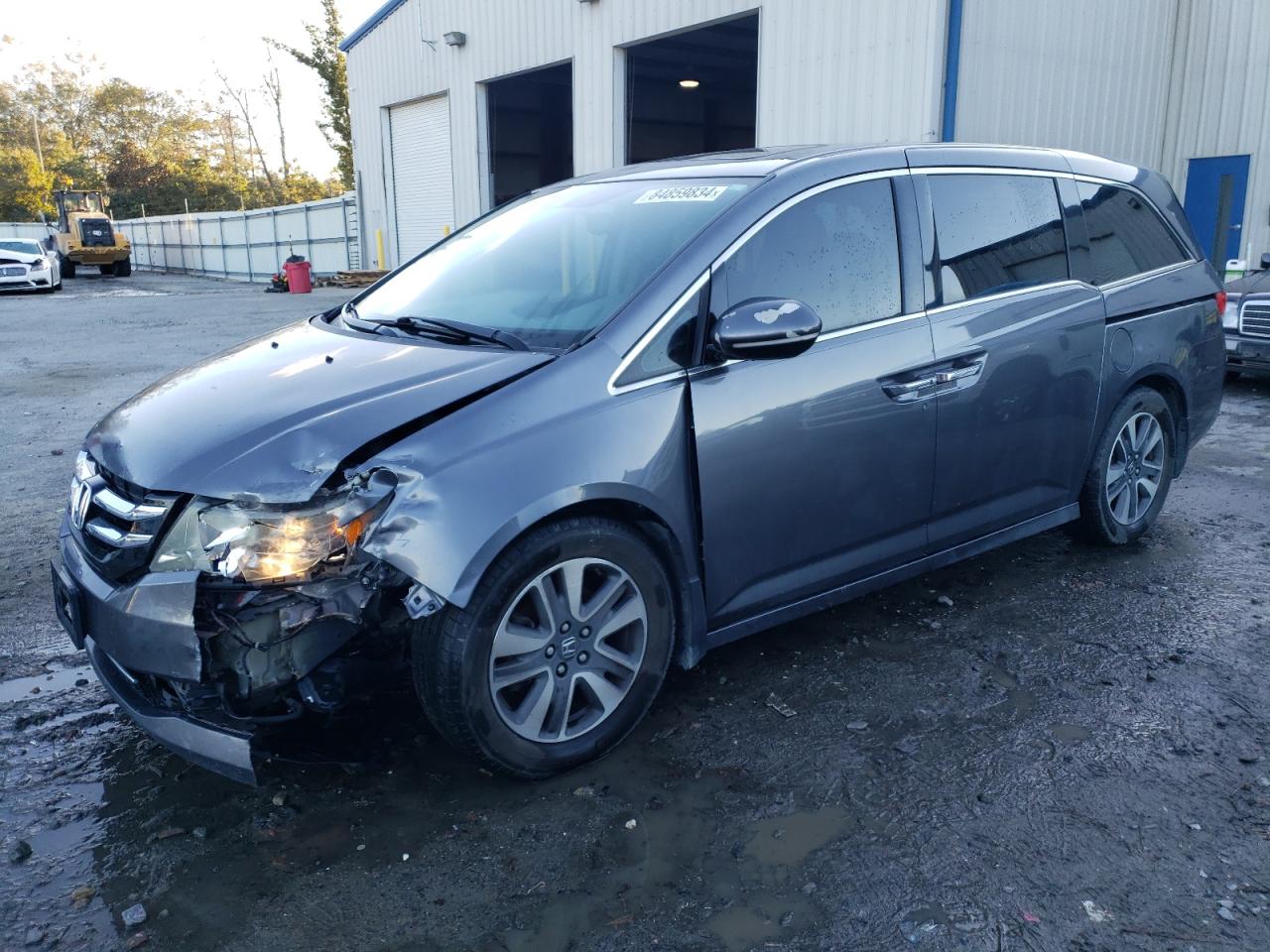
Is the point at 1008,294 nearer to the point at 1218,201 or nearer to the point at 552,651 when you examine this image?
the point at 552,651

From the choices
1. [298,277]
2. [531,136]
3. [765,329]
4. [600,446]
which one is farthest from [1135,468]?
Answer: [531,136]

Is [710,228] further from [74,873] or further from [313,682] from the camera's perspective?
[74,873]

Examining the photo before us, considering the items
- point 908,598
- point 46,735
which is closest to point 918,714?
point 908,598

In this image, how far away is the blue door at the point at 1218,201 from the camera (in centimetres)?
1380

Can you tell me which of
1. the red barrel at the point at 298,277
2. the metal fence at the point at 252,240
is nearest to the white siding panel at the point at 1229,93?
the metal fence at the point at 252,240

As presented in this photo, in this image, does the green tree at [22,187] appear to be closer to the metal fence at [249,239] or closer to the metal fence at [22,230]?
the metal fence at [22,230]

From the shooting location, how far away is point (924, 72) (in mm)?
10820

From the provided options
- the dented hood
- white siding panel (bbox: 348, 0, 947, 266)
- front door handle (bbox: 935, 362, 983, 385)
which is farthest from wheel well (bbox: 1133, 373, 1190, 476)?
white siding panel (bbox: 348, 0, 947, 266)

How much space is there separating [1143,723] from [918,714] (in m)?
0.70

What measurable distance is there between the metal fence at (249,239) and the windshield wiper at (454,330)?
23946mm

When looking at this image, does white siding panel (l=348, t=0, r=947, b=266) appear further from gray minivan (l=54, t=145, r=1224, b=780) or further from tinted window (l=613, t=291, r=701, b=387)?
tinted window (l=613, t=291, r=701, b=387)

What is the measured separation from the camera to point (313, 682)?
2.71 m

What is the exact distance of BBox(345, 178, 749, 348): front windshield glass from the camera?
332 centimetres

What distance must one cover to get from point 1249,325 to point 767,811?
8372mm
